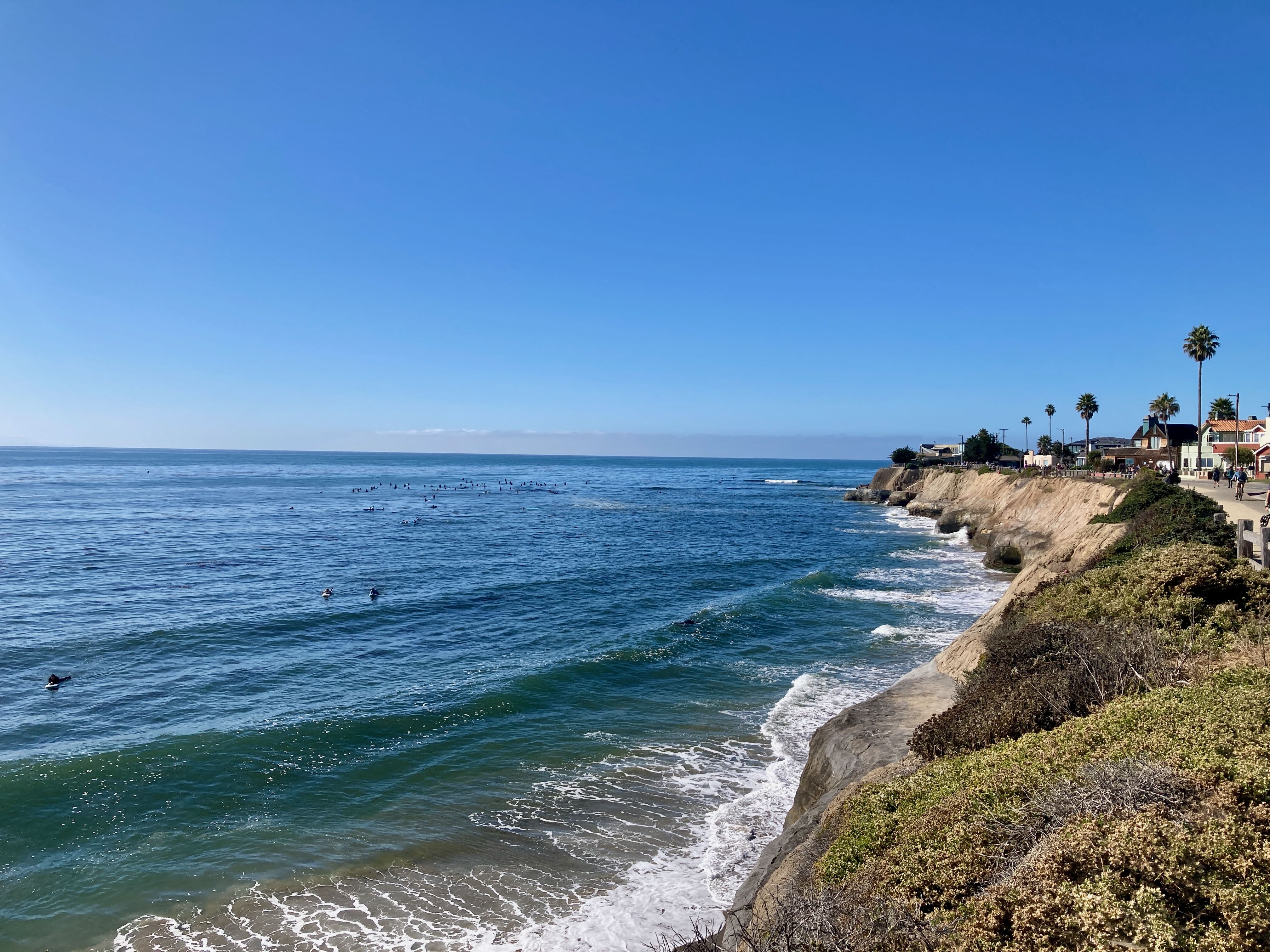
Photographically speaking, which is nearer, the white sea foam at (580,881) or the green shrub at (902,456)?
the white sea foam at (580,881)

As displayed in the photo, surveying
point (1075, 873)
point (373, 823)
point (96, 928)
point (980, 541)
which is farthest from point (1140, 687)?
point (980, 541)

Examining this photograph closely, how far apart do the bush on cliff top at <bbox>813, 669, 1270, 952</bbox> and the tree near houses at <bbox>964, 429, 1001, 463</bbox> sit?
396 feet

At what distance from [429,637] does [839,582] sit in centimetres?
2246

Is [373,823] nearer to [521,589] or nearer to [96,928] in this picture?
[96,928]

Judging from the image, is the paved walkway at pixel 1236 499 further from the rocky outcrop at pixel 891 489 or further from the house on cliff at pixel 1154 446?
the rocky outcrop at pixel 891 489

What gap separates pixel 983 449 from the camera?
120 metres

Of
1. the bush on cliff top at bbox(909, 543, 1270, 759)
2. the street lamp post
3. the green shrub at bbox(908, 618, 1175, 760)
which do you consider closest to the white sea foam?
the green shrub at bbox(908, 618, 1175, 760)

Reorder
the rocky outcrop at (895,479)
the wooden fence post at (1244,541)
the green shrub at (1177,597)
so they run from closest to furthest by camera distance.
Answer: the green shrub at (1177,597) → the wooden fence post at (1244,541) → the rocky outcrop at (895,479)

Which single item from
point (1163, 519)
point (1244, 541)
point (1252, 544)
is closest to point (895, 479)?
point (1163, 519)

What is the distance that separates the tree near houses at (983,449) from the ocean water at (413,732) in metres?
82.5

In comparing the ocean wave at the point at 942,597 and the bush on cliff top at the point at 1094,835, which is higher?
the bush on cliff top at the point at 1094,835

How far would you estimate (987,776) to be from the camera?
27.0 feet

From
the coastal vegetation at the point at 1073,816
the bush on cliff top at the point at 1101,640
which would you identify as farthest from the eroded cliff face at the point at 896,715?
the bush on cliff top at the point at 1101,640

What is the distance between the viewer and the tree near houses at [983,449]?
120 meters
